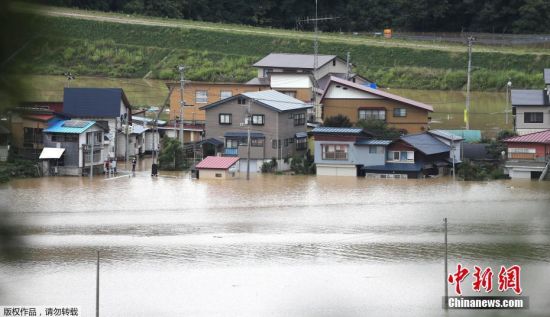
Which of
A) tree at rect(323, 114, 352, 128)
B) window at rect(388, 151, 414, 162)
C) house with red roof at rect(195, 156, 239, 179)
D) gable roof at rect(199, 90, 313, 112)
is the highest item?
gable roof at rect(199, 90, 313, 112)

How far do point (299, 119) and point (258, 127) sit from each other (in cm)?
117

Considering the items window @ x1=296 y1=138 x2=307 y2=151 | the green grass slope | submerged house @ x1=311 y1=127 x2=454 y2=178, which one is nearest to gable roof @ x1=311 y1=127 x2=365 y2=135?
submerged house @ x1=311 y1=127 x2=454 y2=178

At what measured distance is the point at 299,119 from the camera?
16875mm

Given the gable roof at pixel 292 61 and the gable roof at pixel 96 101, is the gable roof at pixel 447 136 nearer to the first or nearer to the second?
the gable roof at pixel 292 61

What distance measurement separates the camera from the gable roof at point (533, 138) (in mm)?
14922

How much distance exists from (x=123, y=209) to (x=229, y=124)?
4.46m

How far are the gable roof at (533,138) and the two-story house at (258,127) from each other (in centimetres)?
381

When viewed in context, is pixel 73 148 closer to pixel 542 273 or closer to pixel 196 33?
pixel 196 33

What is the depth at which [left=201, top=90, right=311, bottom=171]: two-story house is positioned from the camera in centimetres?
1575

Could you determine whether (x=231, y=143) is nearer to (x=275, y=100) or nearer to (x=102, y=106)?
(x=275, y=100)

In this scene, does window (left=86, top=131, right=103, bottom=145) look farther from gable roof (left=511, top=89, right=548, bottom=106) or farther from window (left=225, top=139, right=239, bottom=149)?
gable roof (left=511, top=89, right=548, bottom=106)

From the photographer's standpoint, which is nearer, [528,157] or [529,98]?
[528,157]

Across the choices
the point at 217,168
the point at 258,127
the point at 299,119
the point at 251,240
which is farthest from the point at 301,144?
the point at 251,240

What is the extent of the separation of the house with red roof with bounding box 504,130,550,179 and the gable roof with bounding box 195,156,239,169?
4605mm
